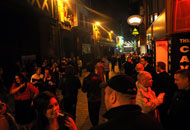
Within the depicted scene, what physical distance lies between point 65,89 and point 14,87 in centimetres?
138

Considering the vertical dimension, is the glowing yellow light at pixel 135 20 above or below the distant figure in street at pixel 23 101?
above

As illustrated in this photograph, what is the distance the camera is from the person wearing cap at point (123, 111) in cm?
140

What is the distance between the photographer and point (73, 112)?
5.30 meters

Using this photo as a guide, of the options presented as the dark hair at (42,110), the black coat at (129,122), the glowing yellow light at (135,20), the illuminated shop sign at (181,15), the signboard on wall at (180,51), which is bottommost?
the dark hair at (42,110)

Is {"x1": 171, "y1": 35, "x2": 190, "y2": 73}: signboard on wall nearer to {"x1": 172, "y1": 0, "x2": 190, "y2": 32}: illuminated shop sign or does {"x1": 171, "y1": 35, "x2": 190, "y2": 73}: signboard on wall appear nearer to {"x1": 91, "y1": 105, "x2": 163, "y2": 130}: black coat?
{"x1": 172, "y1": 0, "x2": 190, "y2": 32}: illuminated shop sign

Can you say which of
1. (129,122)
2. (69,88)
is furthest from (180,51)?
(129,122)

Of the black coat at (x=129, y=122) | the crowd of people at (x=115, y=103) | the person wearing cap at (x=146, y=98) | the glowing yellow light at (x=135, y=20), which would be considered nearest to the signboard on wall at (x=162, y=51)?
the crowd of people at (x=115, y=103)

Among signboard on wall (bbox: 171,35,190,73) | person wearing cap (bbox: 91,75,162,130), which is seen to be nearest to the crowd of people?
person wearing cap (bbox: 91,75,162,130)

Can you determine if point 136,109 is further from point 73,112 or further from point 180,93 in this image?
point 73,112

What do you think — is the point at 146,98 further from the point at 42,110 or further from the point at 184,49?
the point at 184,49

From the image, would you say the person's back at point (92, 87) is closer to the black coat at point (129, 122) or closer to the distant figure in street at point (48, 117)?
the distant figure in street at point (48, 117)

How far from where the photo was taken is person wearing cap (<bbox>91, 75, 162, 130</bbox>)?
1.40m

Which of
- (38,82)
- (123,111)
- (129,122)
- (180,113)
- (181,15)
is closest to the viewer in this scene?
(129,122)

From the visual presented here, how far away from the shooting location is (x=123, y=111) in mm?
1561
